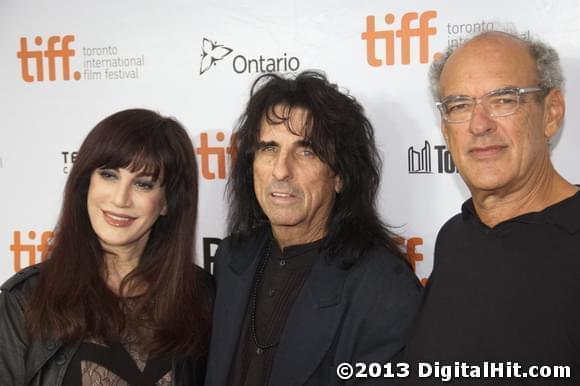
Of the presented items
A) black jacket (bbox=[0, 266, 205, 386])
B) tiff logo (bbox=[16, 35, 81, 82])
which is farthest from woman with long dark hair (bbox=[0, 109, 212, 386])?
tiff logo (bbox=[16, 35, 81, 82])

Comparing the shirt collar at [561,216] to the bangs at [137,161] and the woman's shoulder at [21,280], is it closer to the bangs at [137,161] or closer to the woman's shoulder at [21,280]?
the bangs at [137,161]

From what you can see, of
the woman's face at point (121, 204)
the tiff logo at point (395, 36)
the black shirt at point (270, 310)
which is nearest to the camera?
the black shirt at point (270, 310)

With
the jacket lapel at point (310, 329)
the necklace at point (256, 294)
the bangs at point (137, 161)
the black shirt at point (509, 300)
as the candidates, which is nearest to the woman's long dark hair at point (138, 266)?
the bangs at point (137, 161)

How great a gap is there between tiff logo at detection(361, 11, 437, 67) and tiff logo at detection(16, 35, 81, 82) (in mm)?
1369

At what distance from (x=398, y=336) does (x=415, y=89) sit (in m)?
1.05

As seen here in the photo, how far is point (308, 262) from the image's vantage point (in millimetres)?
2021

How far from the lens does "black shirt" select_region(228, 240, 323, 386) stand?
1.92 m

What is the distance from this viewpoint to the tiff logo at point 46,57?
9.64 ft

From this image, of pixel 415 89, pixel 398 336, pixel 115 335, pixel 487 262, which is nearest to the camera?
pixel 487 262

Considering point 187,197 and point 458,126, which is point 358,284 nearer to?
point 458,126

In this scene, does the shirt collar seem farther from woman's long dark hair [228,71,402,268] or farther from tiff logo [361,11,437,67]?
tiff logo [361,11,437,67]

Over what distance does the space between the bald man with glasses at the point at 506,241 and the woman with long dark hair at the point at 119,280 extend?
801 millimetres

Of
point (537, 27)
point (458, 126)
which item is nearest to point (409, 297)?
point (458, 126)

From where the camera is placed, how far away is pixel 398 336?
1.80 m
